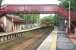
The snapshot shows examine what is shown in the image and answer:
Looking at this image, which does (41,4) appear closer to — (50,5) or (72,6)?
(50,5)

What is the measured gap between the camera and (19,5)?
171 feet

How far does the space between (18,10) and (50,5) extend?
6.58 metres

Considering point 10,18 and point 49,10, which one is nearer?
point 49,10

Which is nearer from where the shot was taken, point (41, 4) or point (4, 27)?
point (41, 4)

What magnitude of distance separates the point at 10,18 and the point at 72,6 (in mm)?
20010

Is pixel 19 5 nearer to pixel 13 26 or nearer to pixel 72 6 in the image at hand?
pixel 13 26

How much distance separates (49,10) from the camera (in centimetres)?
4997

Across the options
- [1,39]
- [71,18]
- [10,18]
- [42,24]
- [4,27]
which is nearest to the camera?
[1,39]

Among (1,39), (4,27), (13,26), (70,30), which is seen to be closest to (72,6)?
(70,30)

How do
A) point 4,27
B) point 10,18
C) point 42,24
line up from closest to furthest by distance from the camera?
point 4,27, point 10,18, point 42,24

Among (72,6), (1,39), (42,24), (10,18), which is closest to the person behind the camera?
(1,39)

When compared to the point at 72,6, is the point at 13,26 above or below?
below

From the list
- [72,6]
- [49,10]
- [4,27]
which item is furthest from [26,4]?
[72,6]

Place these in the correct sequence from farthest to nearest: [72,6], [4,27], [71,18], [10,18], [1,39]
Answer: [72,6], [10,18], [4,27], [71,18], [1,39]
